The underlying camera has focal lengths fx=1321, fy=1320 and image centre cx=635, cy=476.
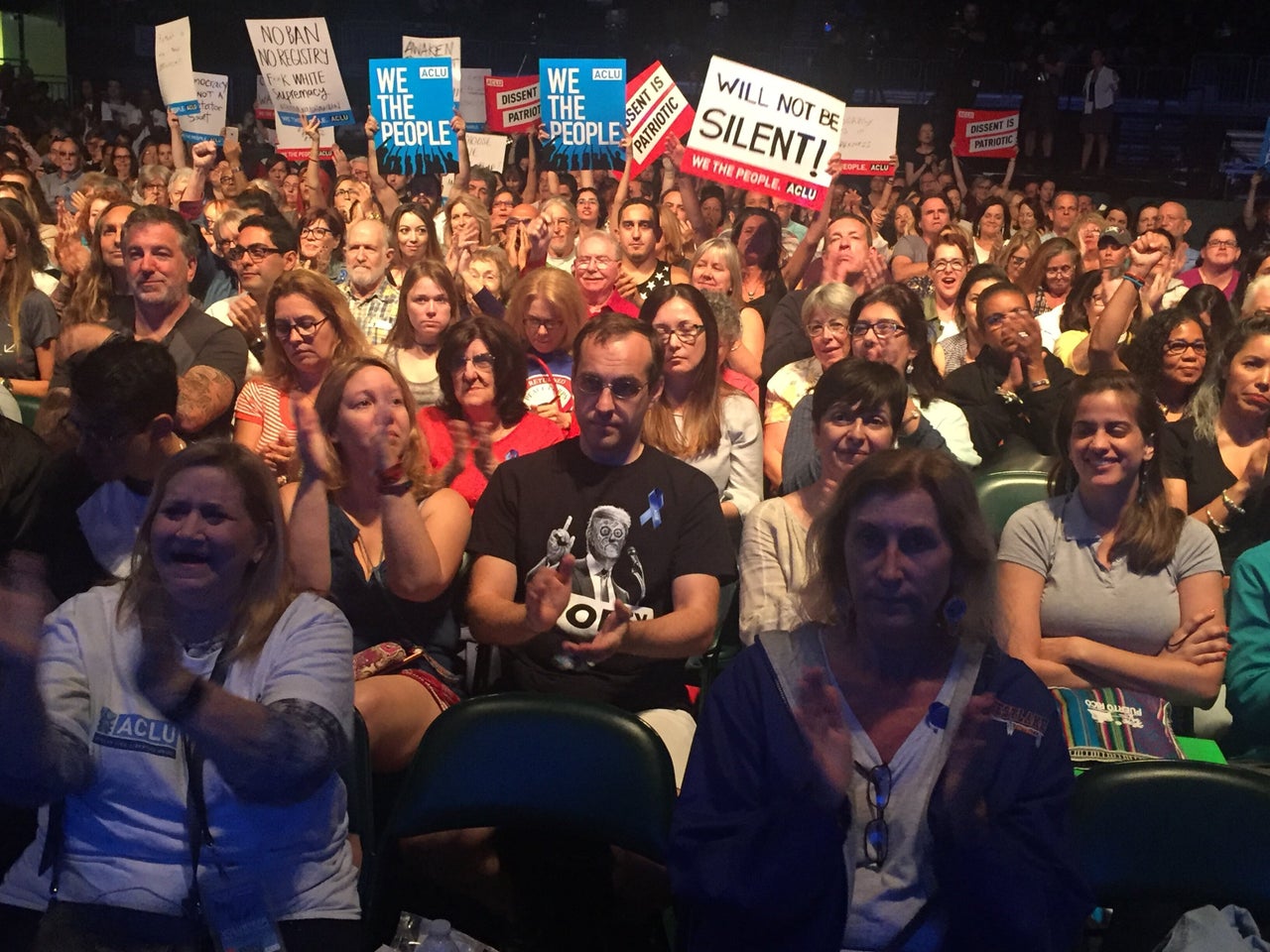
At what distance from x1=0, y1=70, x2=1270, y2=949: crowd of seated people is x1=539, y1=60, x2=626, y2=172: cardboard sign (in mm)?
2997

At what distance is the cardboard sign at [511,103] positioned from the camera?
45.3ft

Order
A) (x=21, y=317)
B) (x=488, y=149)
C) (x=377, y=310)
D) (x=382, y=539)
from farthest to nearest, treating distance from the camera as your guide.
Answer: (x=488, y=149), (x=377, y=310), (x=21, y=317), (x=382, y=539)

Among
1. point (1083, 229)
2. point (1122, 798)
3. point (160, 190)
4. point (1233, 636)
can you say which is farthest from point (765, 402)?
point (160, 190)

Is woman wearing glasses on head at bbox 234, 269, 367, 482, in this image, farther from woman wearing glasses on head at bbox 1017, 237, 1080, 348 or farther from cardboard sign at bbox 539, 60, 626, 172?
cardboard sign at bbox 539, 60, 626, 172

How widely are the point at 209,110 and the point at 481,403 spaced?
7830mm

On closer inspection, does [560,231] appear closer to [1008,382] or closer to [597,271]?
[597,271]

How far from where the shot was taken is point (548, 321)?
5129mm

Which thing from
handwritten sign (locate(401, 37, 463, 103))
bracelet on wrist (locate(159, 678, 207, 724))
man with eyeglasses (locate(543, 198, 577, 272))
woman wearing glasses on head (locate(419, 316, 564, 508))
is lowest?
bracelet on wrist (locate(159, 678, 207, 724))

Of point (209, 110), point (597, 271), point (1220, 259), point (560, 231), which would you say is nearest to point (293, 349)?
point (597, 271)

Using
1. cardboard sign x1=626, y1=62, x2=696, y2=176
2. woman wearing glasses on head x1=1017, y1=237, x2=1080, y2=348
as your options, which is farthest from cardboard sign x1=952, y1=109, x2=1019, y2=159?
woman wearing glasses on head x1=1017, y1=237, x2=1080, y2=348

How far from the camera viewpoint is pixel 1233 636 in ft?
11.3

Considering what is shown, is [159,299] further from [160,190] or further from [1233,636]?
[160,190]

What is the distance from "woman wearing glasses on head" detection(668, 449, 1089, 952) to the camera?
2.17 meters

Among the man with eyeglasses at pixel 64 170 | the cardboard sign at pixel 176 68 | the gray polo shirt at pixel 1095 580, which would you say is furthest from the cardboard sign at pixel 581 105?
the gray polo shirt at pixel 1095 580
